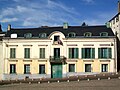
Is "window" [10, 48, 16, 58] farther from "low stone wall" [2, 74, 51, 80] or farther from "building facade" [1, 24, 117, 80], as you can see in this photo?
"low stone wall" [2, 74, 51, 80]

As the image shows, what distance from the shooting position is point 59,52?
4959cm

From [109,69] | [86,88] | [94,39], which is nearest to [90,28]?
[94,39]

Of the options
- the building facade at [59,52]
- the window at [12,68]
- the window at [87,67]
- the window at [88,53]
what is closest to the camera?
the building facade at [59,52]

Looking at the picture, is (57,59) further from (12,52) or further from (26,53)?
(12,52)

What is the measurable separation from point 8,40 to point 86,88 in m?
24.9

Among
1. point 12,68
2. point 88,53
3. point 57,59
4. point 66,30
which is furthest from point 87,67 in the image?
point 12,68

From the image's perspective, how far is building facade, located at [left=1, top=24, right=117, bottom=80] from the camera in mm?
48000

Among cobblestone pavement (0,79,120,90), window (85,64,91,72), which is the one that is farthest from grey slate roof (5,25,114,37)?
cobblestone pavement (0,79,120,90)

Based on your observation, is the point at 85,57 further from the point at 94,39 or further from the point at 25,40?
the point at 25,40

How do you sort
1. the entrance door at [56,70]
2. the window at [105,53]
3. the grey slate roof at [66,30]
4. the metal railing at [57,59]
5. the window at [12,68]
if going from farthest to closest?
the window at [12,68] → the grey slate roof at [66,30] → the entrance door at [56,70] → the metal railing at [57,59] → the window at [105,53]

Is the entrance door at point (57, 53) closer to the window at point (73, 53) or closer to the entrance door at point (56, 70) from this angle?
the entrance door at point (56, 70)

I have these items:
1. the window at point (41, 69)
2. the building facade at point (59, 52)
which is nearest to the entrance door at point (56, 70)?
the building facade at point (59, 52)

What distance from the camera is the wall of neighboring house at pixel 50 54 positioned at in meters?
47.9

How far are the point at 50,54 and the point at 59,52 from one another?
5.40 ft
